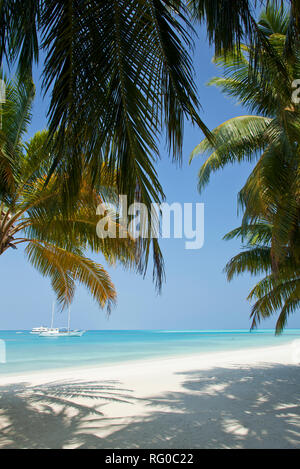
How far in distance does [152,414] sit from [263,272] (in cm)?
561

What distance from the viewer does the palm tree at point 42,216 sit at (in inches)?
199

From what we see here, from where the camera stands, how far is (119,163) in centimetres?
225

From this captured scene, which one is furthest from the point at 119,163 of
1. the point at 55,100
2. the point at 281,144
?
the point at 281,144

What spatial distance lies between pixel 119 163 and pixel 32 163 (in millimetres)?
3341

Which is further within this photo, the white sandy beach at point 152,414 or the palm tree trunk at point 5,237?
the palm tree trunk at point 5,237

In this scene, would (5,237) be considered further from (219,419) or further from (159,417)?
(219,419)

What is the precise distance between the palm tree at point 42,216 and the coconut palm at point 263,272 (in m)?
4.18

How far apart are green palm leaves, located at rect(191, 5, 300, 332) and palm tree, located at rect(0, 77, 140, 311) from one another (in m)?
2.31

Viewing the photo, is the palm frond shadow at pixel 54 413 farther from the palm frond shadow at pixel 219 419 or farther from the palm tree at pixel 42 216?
the palm tree at pixel 42 216

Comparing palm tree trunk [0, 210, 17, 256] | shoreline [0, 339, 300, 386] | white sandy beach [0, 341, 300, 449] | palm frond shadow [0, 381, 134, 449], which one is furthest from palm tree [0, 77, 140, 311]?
shoreline [0, 339, 300, 386]

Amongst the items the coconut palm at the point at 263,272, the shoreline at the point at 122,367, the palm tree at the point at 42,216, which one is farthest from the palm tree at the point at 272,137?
the shoreline at the point at 122,367
